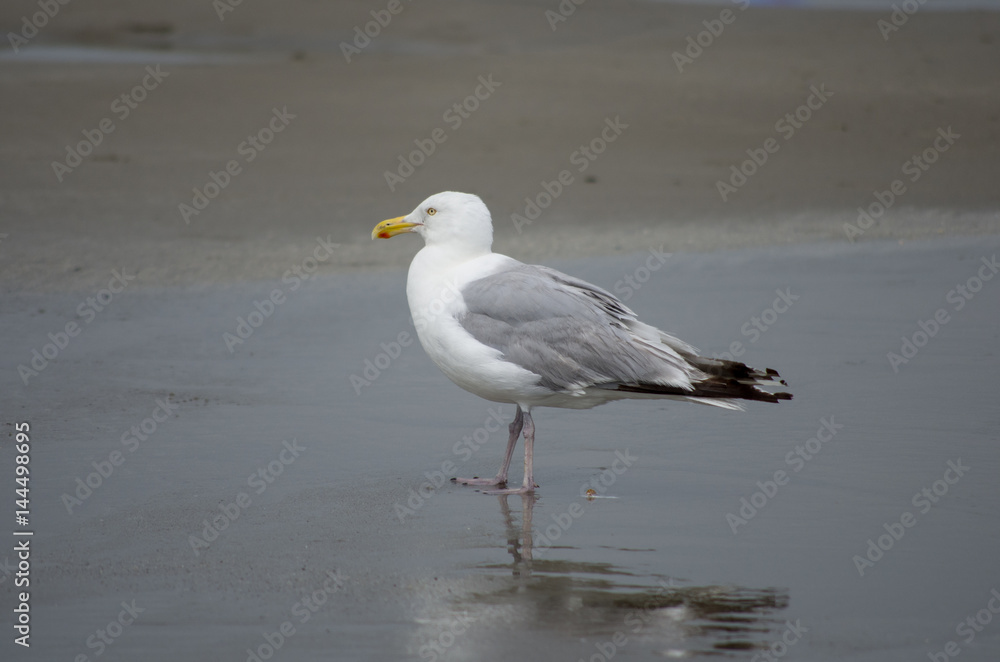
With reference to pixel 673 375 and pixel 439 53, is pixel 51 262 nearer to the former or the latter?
pixel 673 375

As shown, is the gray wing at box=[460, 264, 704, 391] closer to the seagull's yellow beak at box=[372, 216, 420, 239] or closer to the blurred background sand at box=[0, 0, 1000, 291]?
the seagull's yellow beak at box=[372, 216, 420, 239]

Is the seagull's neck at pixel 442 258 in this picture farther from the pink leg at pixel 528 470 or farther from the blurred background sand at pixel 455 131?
the blurred background sand at pixel 455 131

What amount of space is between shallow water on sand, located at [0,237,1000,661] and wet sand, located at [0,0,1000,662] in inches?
0.9

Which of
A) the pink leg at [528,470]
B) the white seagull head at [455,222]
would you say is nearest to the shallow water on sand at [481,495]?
the pink leg at [528,470]

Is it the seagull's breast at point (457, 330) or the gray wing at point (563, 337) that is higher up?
the gray wing at point (563, 337)

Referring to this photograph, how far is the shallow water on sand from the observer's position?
13.9 feet

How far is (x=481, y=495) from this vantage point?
578 cm

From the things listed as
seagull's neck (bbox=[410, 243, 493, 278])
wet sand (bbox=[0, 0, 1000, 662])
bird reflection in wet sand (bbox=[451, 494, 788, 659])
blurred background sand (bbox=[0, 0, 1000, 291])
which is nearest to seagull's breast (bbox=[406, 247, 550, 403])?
seagull's neck (bbox=[410, 243, 493, 278])

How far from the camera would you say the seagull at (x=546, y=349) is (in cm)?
573

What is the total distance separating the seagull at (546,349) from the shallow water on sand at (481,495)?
44 centimetres

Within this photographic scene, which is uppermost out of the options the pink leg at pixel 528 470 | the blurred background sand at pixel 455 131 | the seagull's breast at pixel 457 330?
the seagull's breast at pixel 457 330

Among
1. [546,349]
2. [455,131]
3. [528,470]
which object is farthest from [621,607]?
[455,131]

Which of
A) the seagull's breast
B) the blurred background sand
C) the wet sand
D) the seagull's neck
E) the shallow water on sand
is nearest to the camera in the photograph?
the shallow water on sand

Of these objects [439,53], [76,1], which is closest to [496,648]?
[439,53]
